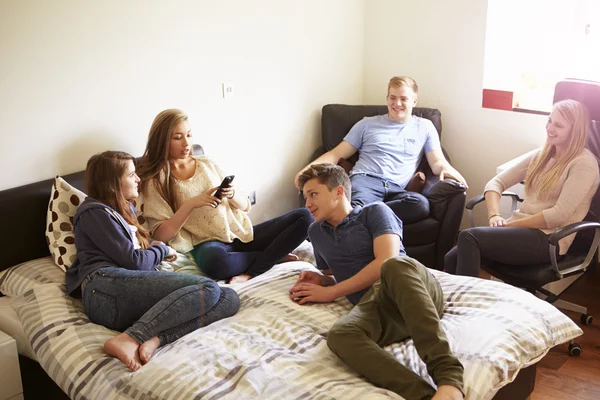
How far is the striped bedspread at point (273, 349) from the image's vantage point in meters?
2.09

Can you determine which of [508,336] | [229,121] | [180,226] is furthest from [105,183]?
[508,336]

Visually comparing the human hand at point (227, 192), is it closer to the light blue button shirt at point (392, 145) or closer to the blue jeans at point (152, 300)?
the blue jeans at point (152, 300)

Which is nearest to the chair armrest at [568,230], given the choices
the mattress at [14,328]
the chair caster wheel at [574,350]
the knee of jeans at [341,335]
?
the chair caster wheel at [574,350]

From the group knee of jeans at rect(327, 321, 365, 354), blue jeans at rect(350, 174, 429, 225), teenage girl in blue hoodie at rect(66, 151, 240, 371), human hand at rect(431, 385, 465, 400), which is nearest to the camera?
human hand at rect(431, 385, 465, 400)

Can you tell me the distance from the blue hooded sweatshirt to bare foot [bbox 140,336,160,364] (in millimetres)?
363

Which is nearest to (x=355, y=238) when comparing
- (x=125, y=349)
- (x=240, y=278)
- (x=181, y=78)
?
(x=240, y=278)

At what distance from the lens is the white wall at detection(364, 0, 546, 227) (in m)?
4.21

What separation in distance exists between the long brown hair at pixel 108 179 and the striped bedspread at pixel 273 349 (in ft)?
1.29

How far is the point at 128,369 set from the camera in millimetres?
2234

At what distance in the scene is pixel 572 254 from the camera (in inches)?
123

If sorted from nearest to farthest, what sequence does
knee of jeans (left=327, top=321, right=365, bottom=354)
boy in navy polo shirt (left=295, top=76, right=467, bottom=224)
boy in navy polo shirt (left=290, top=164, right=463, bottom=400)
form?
boy in navy polo shirt (left=290, top=164, right=463, bottom=400) → knee of jeans (left=327, top=321, right=365, bottom=354) → boy in navy polo shirt (left=295, top=76, right=467, bottom=224)

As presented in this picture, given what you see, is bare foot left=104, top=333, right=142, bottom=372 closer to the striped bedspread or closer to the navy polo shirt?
the striped bedspread

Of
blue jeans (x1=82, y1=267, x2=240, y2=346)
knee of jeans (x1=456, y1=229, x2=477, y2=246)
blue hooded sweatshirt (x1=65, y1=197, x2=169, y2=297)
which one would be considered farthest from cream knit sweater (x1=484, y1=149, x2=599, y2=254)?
blue hooded sweatshirt (x1=65, y1=197, x2=169, y2=297)

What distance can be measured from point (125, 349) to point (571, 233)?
1.93 meters
